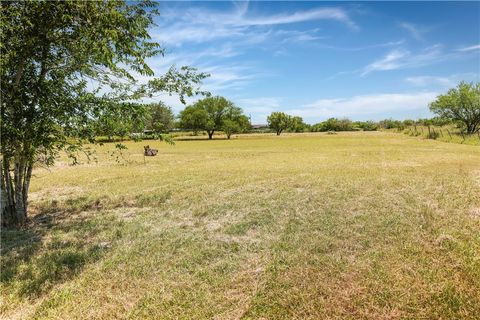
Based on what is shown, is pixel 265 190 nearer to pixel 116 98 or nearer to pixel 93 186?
pixel 116 98

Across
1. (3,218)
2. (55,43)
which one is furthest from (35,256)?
(55,43)

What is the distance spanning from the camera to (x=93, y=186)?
12352 millimetres

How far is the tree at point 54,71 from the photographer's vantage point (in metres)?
6.00

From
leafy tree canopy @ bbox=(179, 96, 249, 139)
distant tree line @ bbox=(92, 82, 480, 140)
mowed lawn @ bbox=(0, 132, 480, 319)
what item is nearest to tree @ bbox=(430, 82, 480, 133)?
distant tree line @ bbox=(92, 82, 480, 140)

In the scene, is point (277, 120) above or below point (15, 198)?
above

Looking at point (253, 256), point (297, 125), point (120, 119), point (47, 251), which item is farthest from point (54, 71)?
point (297, 125)

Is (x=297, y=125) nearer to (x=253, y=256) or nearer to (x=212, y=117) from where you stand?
(x=212, y=117)

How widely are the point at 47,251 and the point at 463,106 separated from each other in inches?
2257

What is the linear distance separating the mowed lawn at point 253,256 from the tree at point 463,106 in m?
46.5

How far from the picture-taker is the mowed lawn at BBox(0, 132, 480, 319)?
4.10m

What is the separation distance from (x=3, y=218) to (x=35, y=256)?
102 inches

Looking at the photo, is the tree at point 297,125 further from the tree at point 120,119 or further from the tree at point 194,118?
the tree at point 120,119

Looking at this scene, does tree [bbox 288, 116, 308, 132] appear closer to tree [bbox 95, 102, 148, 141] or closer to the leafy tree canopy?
the leafy tree canopy

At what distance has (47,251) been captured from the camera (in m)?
5.99
